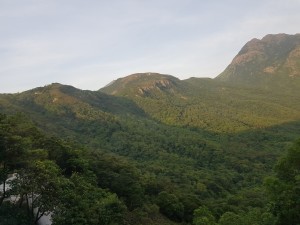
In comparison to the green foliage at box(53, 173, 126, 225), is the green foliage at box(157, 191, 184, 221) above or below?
below

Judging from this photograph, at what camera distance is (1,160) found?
106 feet

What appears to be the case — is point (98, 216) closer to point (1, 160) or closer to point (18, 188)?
point (18, 188)

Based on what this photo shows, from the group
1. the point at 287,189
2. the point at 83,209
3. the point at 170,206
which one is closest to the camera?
the point at 287,189

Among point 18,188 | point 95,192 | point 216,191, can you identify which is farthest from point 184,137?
point 18,188

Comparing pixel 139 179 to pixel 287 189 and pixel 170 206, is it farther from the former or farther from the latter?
pixel 287 189

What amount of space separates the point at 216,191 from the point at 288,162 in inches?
2753

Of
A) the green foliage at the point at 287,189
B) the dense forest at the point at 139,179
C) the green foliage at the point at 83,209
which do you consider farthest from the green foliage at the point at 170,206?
the green foliage at the point at 287,189

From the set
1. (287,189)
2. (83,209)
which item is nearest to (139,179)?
(83,209)

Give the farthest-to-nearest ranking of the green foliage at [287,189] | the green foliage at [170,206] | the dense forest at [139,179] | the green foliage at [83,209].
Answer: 1. the green foliage at [170,206]
2. the dense forest at [139,179]
3. the green foliage at [83,209]
4. the green foliage at [287,189]

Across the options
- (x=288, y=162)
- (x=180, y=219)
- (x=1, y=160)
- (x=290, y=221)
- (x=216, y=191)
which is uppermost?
(x=1, y=160)

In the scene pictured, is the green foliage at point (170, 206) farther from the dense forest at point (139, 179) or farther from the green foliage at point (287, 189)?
the green foliage at point (287, 189)

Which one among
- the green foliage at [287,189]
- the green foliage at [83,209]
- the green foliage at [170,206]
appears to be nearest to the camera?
the green foliage at [287,189]

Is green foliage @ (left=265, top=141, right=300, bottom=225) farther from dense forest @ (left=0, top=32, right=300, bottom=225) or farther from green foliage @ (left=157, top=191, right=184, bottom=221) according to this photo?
green foliage @ (left=157, top=191, right=184, bottom=221)

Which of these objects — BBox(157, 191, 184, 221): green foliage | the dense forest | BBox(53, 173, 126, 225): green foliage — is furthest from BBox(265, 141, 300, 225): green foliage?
BBox(157, 191, 184, 221): green foliage
